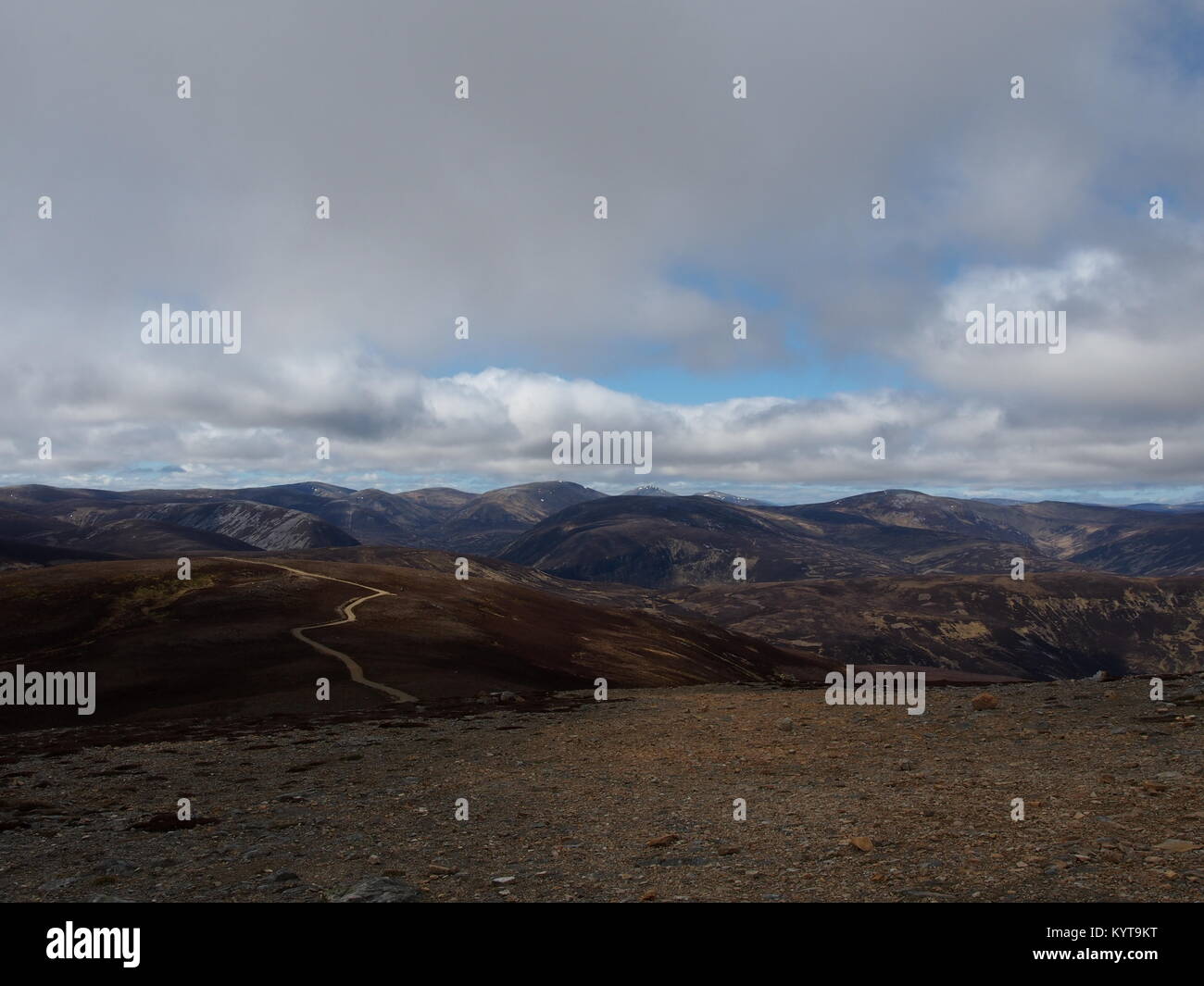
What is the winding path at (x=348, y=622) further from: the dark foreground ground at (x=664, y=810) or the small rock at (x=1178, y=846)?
the small rock at (x=1178, y=846)

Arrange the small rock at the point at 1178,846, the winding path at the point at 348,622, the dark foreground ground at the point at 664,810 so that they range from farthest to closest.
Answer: the winding path at the point at 348,622
the dark foreground ground at the point at 664,810
the small rock at the point at 1178,846

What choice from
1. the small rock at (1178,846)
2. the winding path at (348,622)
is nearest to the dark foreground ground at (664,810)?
the small rock at (1178,846)

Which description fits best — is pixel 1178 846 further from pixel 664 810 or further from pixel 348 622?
pixel 348 622

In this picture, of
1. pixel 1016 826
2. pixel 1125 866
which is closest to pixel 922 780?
pixel 1016 826

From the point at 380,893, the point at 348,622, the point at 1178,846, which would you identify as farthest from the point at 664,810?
the point at 348,622

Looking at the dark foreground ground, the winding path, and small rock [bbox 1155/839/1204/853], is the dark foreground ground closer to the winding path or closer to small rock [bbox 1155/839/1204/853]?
small rock [bbox 1155/839/1204/853]

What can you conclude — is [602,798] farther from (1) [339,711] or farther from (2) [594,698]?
(1) [339,711]
